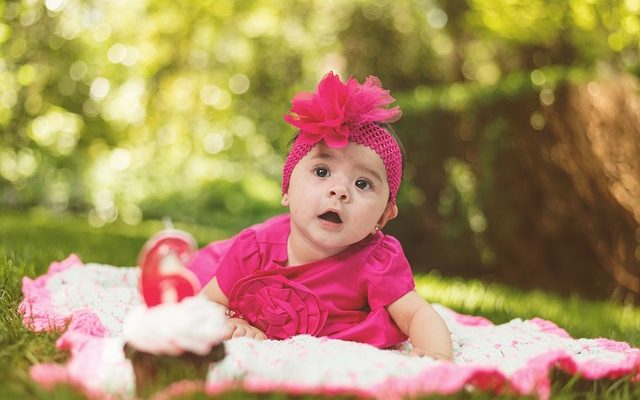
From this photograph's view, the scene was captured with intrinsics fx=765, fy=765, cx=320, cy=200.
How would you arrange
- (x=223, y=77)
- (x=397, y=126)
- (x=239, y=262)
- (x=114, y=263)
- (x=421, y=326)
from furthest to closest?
(x=223, y=77) < (x=397, y=126) < (x=114, y=263) < (x=239, y=262) < (x=421, y=326)

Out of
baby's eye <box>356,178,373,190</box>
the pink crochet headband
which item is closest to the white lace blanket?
baby's eye <box>356,178,373,190</box>

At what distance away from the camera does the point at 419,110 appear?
23.2 ft

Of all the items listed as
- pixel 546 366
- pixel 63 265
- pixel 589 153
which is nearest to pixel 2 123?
pixel 63 265

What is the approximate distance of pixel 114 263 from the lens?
4559 millimetres

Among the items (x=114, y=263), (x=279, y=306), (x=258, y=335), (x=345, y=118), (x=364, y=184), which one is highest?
(x=345, y=118)

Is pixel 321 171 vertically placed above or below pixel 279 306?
above

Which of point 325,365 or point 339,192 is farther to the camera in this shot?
point 339,192

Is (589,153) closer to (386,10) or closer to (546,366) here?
(546,366)

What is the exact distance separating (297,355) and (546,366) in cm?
70

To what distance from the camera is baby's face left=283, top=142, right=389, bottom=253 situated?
2.61 m

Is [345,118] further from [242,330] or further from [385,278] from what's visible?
[242,330]

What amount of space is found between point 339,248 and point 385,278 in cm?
20

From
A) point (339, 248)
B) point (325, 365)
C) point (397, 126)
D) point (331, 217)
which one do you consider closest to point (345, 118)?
point (331, 217)

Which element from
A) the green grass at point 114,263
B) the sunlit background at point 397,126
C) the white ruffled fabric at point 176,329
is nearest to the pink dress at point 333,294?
the green grass at point 114,263
